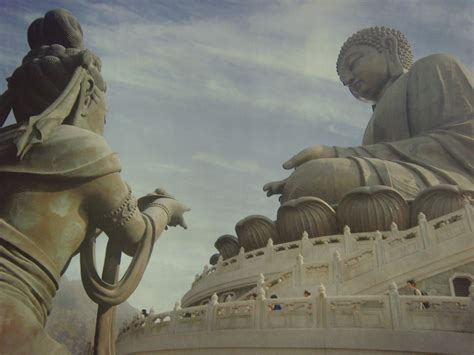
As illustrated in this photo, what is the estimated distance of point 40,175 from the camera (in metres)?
3.03

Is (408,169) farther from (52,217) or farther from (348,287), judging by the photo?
(52,217)

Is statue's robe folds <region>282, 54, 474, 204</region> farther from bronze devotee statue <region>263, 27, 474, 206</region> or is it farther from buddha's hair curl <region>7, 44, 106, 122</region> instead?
buddha's hair curl <region>7, 44, 106, 122</region>

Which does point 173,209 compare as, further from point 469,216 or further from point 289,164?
point 289,164

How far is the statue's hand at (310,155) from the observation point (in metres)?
14.9

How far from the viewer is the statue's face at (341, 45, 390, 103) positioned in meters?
20.5

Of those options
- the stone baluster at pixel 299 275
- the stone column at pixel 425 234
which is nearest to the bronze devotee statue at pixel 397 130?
the stone column at pixel 425 234

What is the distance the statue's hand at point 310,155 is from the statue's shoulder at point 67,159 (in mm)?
12054

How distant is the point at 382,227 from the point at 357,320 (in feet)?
20.3

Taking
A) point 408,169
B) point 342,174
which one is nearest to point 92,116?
point 342,174

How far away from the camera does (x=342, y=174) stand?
44.9ft

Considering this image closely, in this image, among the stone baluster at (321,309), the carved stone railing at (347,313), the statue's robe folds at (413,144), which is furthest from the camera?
the statue's robe folds at (413,144)

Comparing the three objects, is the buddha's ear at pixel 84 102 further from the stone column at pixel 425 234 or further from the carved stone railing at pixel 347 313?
the stone column at pixel 425 234

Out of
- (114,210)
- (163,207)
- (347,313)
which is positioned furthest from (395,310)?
(114,210)

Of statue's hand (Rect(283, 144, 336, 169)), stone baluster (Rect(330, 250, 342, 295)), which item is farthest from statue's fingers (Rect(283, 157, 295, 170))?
stone baluster (Rect(330, 250, 342, 295))
